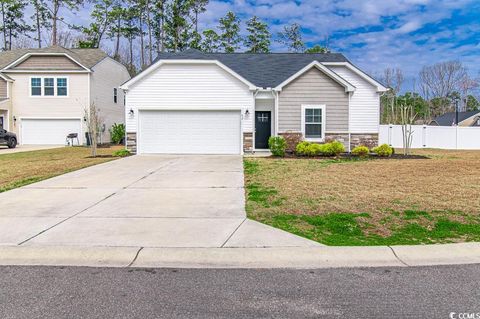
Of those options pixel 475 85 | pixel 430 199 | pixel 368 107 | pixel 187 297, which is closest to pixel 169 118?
pixel 368 107

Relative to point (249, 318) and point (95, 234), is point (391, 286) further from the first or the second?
point (95, 234)

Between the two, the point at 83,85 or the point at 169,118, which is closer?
the point at 169,118

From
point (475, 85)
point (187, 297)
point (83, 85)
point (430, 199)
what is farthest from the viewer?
point (475, 85)

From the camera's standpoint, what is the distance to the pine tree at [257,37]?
137 feet

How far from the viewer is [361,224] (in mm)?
6098

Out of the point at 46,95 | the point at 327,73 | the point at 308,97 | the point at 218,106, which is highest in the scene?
the point at 327,73

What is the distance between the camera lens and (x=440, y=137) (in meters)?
27.5

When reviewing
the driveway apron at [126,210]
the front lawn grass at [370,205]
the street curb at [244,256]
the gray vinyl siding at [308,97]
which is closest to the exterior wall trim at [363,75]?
the gray vinyl siding at [308,97]

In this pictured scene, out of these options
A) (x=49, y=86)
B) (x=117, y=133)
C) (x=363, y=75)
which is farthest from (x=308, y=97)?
(x=49, y=86)

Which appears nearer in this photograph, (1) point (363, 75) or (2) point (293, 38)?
(1) point (363, 75)

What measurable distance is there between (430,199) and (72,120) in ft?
84.0

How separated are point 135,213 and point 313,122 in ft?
46.0
